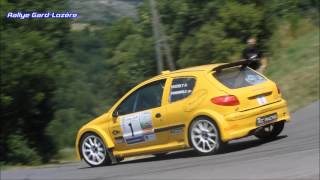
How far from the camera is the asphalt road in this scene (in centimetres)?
895

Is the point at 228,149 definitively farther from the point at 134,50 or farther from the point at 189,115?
the point at 134,50

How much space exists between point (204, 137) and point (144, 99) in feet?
4.72

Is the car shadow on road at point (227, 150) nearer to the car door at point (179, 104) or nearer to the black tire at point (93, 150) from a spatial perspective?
the black tire at point (93, 150)

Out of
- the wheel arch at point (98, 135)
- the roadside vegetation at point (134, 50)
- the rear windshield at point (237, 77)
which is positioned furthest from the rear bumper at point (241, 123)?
the roadside vegetation at point (134, 50)

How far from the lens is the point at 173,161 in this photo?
1138 cm

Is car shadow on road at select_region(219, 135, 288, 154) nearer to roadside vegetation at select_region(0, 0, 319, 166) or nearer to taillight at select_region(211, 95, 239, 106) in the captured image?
taillight at select_region(211, 95, 239, 106)

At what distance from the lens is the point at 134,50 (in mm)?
22906

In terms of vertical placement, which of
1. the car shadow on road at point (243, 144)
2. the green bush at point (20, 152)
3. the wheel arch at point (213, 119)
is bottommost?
the green bush at point (20, 152)

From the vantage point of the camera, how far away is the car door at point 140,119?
11.7m

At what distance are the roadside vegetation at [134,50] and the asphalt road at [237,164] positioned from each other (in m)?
4.65

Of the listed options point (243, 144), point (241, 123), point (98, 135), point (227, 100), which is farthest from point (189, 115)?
point (98, 135)

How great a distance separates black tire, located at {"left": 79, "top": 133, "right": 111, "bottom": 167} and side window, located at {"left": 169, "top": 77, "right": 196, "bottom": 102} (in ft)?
5.46

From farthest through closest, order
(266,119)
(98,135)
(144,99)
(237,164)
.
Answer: (98,135), (144,99), (266,119), (237,164)

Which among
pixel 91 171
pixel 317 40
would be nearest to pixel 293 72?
pixel 317 40
